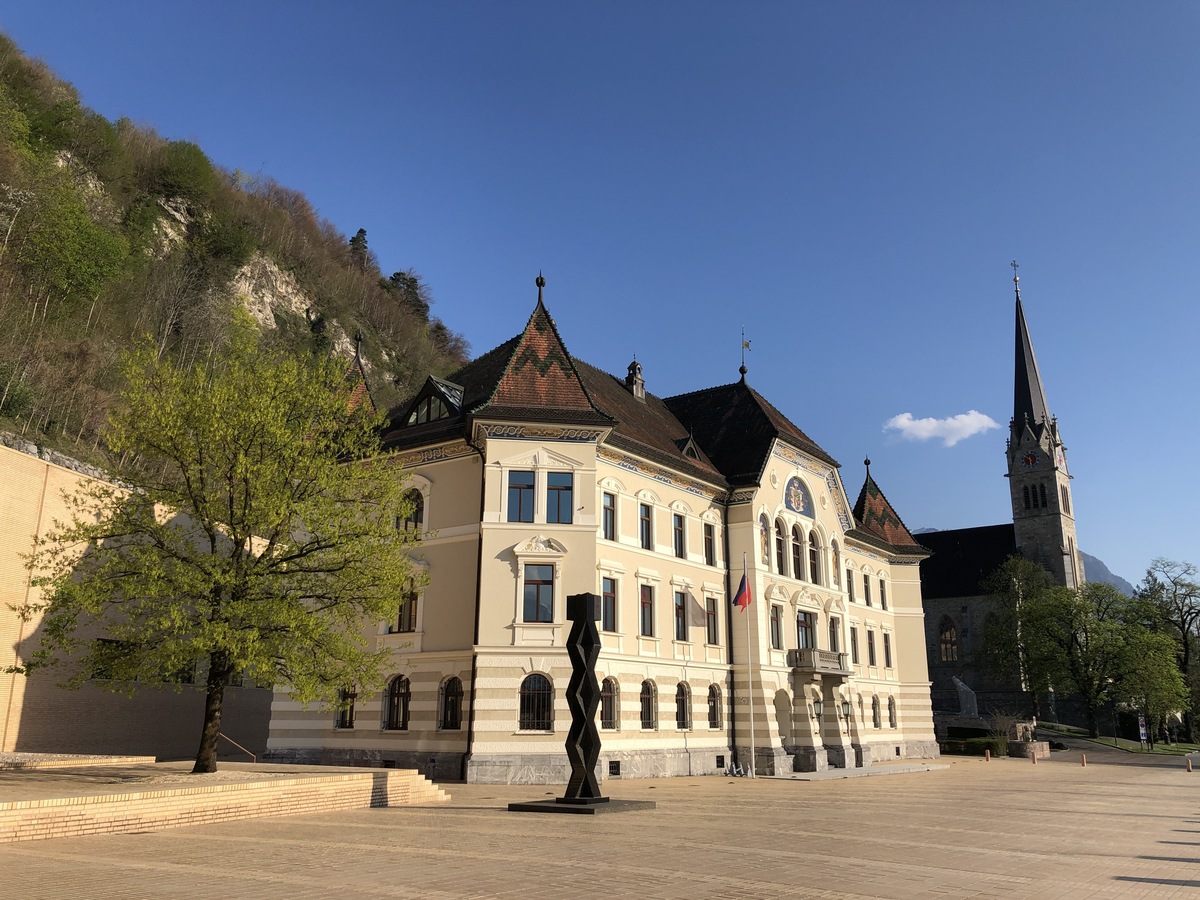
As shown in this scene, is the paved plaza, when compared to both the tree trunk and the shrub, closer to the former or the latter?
the tree trunk

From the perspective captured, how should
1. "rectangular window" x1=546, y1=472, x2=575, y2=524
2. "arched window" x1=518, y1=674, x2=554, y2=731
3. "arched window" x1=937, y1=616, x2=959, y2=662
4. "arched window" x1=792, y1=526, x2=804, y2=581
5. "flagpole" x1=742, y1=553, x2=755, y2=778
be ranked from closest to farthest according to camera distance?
"arched window" x1=518, y1=674, x2=554, y2=731, "rectangular window" x1=546, y1=472, x2=575, y2=524, "flagpole" x1=742, y1=553, x2=755, y2=778, "arched window" x1=792, y1=526, x2=804, y2=581, "arched window" x1=937, y1=616, x2=959, y2=662

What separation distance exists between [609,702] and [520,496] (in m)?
7.44

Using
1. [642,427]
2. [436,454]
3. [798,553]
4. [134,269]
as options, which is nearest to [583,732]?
[436,454]

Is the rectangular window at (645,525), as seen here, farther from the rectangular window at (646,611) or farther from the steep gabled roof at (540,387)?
the steep gabled roof at (540,387)

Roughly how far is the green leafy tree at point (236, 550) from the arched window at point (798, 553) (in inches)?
884

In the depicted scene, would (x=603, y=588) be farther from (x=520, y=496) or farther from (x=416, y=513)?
(x=416, y=513)

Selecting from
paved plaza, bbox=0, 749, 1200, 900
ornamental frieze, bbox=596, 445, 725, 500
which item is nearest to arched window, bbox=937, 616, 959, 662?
ornamental frieze, bbox=596, 445, 725, 500

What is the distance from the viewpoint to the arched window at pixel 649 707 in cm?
3097

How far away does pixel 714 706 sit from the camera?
113 ft

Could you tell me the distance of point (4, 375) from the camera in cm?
3838

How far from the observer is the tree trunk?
19.2 meters

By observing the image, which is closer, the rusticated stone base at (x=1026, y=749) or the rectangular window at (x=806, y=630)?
the rectangular window at (x=806, y=630)

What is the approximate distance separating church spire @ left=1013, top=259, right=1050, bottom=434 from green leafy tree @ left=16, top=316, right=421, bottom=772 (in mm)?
92671

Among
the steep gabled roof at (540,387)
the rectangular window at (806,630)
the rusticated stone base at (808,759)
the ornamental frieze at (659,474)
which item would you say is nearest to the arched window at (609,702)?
the ornamental frieze at (659,474)
